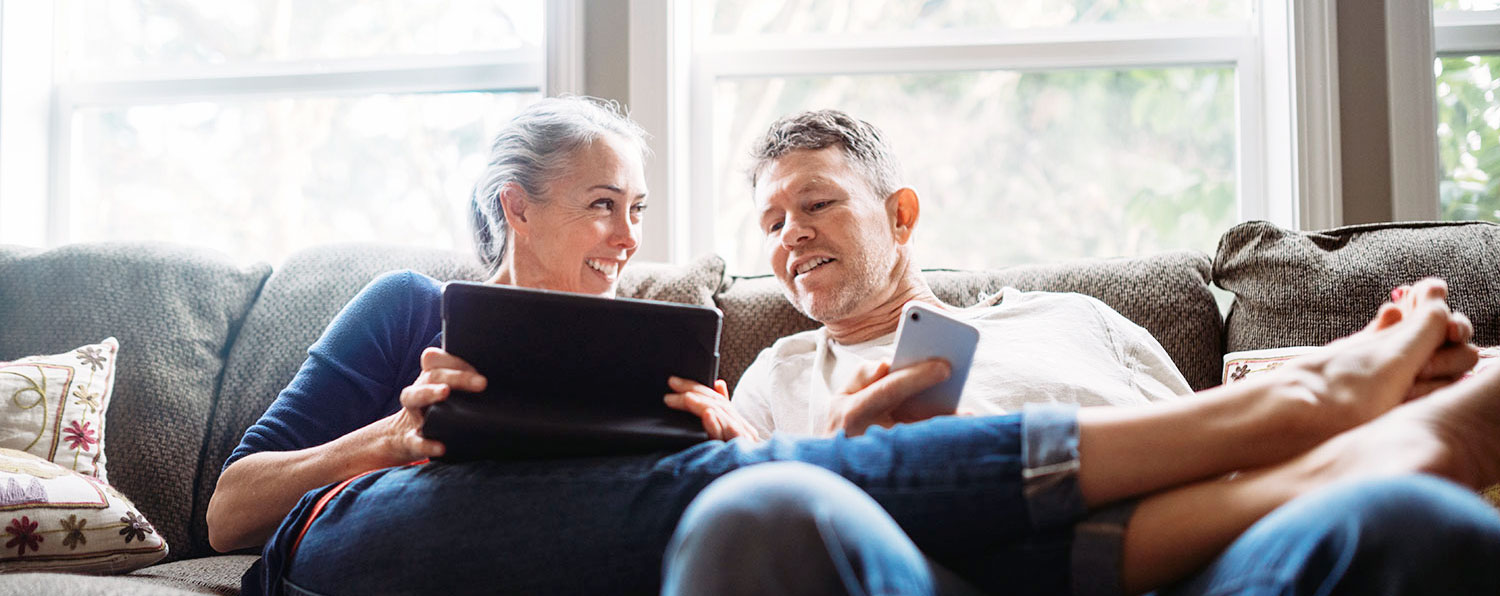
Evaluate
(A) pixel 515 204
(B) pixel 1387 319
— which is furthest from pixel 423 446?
(B) pixel 1387 319

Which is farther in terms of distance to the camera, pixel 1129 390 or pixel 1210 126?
pixel 1210 126

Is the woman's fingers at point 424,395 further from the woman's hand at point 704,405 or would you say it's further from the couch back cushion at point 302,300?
the couch back cushion at point 302,300

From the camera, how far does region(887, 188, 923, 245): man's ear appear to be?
179 cm

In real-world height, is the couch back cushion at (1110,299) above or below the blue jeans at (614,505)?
above

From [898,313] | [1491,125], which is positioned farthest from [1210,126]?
[898,313]

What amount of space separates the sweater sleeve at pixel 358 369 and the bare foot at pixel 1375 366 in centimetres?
113

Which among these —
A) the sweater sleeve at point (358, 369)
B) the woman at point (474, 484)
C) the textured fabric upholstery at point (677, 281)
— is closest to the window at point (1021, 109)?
the textured fabric upholstery at point (677, 281)

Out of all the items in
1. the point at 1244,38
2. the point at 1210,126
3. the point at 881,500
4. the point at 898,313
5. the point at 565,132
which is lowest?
the point at 881,500

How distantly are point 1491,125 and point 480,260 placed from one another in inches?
88.0

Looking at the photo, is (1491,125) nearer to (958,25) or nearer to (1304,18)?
(1304,18)

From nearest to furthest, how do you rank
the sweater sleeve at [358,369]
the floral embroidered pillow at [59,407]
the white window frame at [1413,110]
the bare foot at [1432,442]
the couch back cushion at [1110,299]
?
1. the bare foot at [1432,442]
2. the sweater sleeve at [358,369]
3. the floral embroidered pillow at [59,407]
4. the couch back cushion at [1110,299]
5. the white window frame at [1413,110]

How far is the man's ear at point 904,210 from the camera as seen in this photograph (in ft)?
5.86

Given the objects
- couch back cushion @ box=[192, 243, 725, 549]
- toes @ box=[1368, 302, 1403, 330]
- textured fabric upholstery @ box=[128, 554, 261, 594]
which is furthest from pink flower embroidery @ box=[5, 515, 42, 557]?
toes @ box=[1368, 302, 1403, 330]

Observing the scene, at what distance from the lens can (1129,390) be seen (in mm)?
1516
